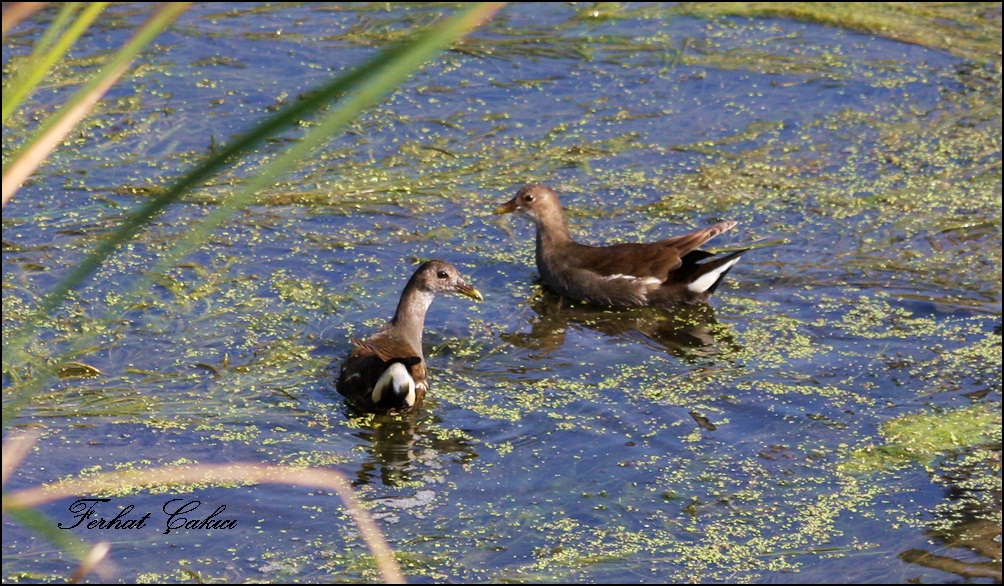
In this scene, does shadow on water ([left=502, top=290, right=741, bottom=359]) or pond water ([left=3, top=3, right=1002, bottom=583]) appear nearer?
pond water ([left=3, top=3, right=1002, bottom=583])

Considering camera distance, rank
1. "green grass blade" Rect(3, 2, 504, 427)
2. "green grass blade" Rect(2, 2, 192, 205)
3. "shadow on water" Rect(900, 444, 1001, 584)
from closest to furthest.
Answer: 1. "green grass blade" Rect(3, 2, 504, 427)
2. "green grass blade" Rect(2, 2, 192, 205)
3. "shadow on water" Rect(900, 444, 1001, 584)

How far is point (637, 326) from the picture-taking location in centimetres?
685

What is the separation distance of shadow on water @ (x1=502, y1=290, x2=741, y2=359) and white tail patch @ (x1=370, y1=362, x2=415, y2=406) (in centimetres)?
117

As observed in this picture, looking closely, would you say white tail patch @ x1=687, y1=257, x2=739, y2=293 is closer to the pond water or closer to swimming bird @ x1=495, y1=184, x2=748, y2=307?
swimming bird @ x1=495, y1=184, x2=748, y2=307

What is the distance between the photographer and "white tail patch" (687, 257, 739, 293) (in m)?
6.86

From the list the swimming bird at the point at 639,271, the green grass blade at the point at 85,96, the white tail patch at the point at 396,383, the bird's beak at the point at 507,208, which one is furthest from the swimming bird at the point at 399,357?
the green grass blade at the point at 85,96

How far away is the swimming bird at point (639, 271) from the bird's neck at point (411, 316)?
123 centimetres

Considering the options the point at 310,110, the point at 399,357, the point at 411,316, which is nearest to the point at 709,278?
the point at 411,316

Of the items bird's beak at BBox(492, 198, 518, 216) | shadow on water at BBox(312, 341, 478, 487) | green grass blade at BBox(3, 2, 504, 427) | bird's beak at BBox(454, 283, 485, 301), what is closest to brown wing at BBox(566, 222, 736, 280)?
bird's beak at BBox(492, 198, 518, 216)

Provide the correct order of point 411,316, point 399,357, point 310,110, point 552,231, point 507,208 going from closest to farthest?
point 310,110, point 399,357, point 411,316, point 552,231, point 507,208

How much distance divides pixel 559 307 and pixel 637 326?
47 cm

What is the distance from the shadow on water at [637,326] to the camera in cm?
649

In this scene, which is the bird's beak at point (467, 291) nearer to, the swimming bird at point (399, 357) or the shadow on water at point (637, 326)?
the swimming bird at point (399, 357)

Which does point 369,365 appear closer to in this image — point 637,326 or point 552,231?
point 637,326
